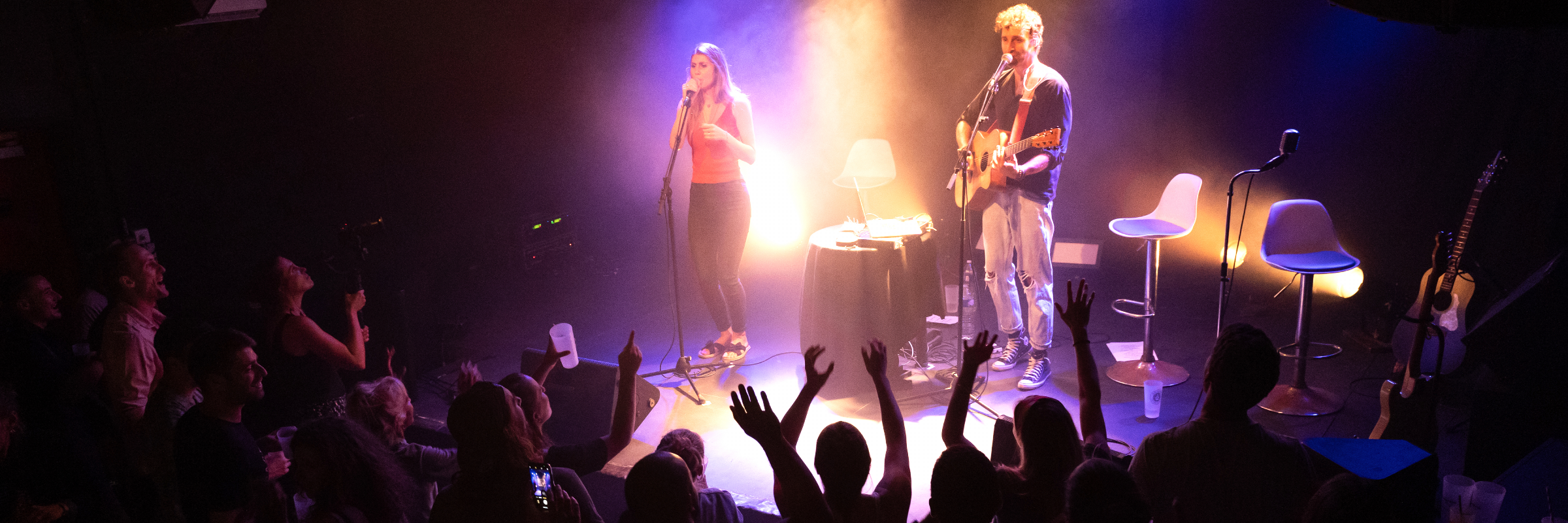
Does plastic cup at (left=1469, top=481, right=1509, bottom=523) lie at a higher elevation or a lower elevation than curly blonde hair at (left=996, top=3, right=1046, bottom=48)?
lower

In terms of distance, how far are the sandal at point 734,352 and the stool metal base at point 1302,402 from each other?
3.02 m

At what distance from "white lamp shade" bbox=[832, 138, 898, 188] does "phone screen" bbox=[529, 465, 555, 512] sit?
4285 mm

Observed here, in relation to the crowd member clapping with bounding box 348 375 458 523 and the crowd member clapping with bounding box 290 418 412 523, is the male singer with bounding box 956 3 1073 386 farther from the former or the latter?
the crowd member clapping with bounding box 290 418 412 523

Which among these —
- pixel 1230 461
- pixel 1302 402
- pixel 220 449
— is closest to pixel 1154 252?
pixel 1302 402

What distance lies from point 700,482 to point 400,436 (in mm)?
1183

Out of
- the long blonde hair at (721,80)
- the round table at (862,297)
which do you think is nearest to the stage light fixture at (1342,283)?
the round table at (862,297)

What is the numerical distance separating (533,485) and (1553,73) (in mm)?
5625

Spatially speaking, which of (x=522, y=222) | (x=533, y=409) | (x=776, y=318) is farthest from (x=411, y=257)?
(x=533, y=409)

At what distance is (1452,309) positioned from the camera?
4.48 metres

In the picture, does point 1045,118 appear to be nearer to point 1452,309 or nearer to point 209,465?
point 1452,309

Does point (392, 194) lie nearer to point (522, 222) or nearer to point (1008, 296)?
point (522, 222)

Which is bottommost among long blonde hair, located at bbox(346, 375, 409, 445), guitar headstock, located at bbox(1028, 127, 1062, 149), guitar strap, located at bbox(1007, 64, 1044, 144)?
long blonde hair, located at bbox(346, 375, 409, 445)

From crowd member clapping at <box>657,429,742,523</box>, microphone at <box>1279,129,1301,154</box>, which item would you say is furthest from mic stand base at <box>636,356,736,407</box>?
microphone at <box>1279,129,1301,154</box>

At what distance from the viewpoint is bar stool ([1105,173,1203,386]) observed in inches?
195
